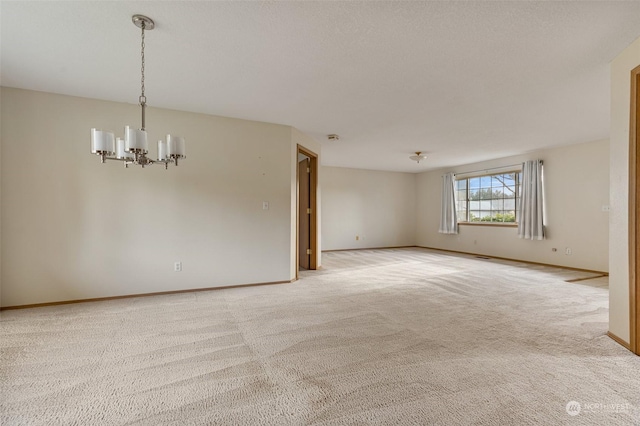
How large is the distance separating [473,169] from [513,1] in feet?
20.8

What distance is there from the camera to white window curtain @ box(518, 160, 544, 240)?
19.8 feet

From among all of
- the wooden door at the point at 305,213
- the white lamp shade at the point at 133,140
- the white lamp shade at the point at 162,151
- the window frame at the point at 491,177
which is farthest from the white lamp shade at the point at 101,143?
the window frame at the point at 491,177

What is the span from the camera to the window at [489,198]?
6.80 meters

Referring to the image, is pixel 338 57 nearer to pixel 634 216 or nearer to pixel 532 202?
pixel 634 216

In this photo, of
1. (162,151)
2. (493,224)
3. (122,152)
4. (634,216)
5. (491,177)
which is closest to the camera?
(634,216)

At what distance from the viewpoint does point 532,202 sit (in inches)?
240

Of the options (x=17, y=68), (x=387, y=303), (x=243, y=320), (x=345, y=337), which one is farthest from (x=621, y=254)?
(x=17, y=68)

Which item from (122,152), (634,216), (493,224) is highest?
(122,152)

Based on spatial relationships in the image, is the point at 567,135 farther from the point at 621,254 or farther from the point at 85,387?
the point at 85,387

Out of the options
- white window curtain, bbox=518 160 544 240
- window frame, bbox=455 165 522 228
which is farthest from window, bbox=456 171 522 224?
white window curtain, bbox=518 160 544 240

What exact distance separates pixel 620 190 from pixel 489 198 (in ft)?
17.4

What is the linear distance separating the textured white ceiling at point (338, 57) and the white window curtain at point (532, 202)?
7.00 ft

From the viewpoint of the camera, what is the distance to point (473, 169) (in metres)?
7.58

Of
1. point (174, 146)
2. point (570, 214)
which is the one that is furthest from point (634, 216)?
point (570, 214)
